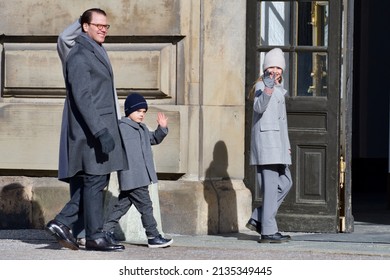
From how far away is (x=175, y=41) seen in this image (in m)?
13.1

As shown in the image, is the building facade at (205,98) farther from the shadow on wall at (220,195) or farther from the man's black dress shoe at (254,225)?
the man's black dress shoe at (254,225)

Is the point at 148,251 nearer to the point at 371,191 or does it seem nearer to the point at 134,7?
the point at 134,7

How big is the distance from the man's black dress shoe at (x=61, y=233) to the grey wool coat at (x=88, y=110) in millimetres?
377

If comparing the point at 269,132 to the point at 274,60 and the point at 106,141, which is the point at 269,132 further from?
the point at 106,141

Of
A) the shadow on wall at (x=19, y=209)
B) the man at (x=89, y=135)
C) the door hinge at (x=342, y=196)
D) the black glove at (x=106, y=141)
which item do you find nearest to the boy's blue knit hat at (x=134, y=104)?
the man at (x=89, y=135)

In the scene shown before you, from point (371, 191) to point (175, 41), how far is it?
24.5 ft

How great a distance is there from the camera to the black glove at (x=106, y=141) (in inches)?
435

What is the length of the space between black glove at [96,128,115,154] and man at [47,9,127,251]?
0.09 metres

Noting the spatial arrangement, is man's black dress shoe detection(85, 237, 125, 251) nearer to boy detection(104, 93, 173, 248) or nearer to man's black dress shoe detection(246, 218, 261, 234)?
boy detection(104, 93, 173, 248)

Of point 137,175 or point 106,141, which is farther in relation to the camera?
point 137,175

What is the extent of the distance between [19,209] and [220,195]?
72.5 inches

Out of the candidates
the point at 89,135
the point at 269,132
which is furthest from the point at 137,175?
the point at 269,132

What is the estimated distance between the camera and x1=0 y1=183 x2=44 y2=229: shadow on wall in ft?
44.0

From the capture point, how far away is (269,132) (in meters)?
12.2
